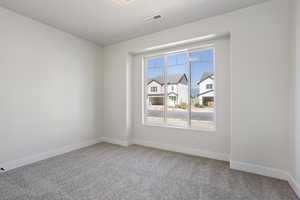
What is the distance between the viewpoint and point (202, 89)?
332 centimetres

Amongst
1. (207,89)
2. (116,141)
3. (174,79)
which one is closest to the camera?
(207,89)

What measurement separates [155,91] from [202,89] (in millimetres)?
1267

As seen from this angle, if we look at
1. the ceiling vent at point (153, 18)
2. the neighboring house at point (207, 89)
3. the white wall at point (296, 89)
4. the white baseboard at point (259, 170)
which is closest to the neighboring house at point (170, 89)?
the neighboring house at point (207, 89)

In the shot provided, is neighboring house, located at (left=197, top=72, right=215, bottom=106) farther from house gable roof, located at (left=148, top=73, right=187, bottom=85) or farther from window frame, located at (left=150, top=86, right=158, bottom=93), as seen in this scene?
window frame, located at (left=150, top=86, right=158, bottom=93)

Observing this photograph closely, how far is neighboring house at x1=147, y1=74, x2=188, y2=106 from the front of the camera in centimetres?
357

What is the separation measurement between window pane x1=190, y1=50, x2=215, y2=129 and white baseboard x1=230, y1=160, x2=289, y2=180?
33.5 inches

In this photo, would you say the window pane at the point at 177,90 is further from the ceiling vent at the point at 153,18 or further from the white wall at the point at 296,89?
the white wall at the point at 296,89

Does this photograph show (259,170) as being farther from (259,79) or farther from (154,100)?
(154,100)

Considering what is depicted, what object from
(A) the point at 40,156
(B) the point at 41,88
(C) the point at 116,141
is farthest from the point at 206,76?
(A) the point at 40,156

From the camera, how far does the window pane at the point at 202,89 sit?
3.21m

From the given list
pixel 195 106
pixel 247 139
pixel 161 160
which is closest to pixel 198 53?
pixel 195 106

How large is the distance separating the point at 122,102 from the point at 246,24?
3239mm

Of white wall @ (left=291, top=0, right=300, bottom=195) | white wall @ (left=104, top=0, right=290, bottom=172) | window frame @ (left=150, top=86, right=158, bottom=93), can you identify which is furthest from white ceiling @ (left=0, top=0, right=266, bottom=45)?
window frame @ (left=150, top=86, right=158, bottom=93)

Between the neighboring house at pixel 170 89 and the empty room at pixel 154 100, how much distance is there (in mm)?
28
